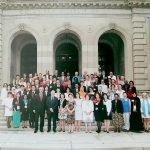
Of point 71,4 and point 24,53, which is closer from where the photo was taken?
point 71,4

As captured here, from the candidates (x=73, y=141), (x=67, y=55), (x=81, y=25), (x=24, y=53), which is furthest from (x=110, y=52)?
(x=73, y=141)

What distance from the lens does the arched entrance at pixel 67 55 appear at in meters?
24.6

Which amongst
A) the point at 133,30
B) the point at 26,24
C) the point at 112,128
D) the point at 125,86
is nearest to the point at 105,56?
the point at 133,30

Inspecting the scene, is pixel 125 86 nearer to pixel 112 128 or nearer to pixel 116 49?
pixel 112 128

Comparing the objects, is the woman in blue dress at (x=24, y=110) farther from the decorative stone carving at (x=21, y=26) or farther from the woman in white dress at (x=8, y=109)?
the decorative stone carving at (x=21, y=26)

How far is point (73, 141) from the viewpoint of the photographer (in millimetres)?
10211

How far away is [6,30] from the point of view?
20.6 m

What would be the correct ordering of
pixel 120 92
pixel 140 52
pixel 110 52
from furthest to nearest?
pixel 110 52
pixel 140 52
pixel 120 92

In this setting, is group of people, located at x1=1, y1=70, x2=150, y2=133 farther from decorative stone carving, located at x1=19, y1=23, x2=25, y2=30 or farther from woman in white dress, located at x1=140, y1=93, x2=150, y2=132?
decorative stone carving, located at x1=19, y1=23, x2=25, y2=30

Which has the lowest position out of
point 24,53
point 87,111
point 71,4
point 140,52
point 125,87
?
point 87,111

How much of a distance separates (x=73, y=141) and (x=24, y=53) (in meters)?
16.6

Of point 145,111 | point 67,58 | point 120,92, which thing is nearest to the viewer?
point 145,111

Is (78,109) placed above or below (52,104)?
below

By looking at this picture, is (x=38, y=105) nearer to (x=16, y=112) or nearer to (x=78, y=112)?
(x=16, y=112)
